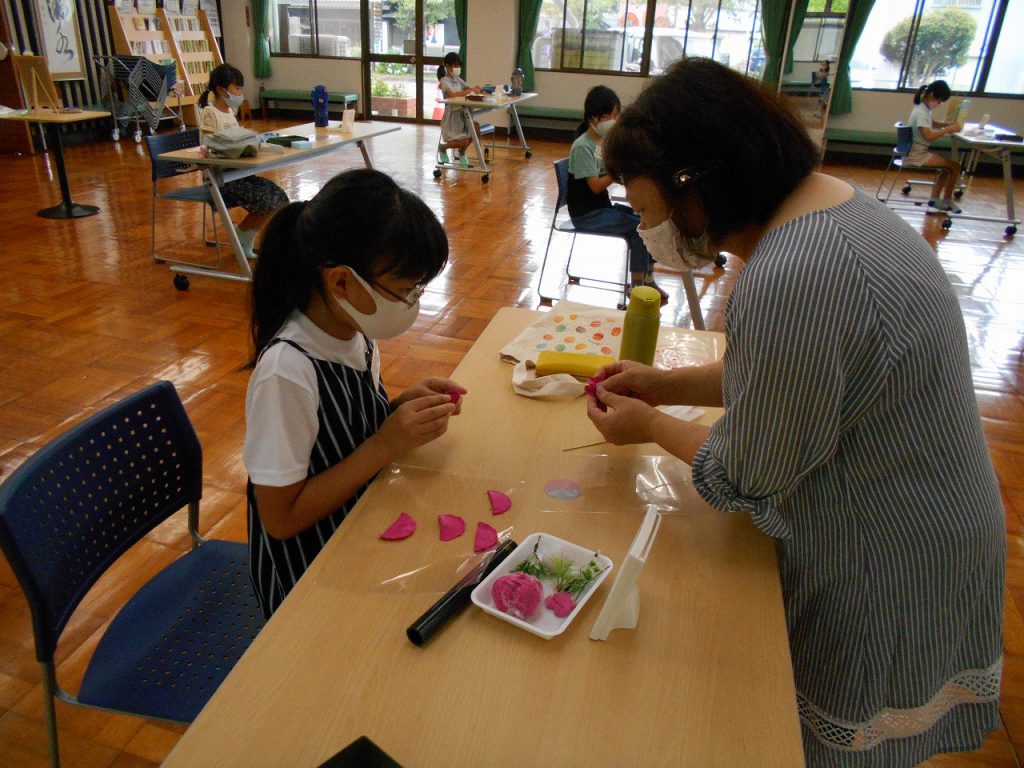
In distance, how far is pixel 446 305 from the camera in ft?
12.0

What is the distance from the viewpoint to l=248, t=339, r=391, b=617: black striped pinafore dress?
1.06 metres

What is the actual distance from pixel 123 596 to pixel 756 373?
5.47 feet

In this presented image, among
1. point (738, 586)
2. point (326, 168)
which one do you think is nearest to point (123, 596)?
point (738, 586)

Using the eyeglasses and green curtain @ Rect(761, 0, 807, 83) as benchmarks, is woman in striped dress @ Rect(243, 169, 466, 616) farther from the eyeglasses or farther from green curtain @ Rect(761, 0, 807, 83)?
green curtain @ Rect(761, 0, 807, 83)

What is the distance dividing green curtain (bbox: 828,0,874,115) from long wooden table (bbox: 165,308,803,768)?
829 cm

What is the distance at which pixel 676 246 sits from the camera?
100cm

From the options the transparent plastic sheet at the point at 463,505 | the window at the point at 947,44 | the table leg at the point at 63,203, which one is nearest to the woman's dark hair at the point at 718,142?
the transparent plastic sheet at the point at 463,505

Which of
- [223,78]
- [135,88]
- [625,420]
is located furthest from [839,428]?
[135,88]

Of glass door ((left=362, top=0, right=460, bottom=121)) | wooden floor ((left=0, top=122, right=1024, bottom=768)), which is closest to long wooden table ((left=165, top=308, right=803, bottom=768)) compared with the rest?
wooden floor ((left=0, top=122, right=1024, bottom=768))

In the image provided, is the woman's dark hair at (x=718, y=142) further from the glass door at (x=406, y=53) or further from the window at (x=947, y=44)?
the glass door at (x=406, y=53)

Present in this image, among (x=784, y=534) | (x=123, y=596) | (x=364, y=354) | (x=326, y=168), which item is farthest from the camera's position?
(x=326, y=168)

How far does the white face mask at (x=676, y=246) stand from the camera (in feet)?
3.08

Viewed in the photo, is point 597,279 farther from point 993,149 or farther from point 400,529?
point 993,149

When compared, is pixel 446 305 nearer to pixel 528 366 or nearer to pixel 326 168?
pixel 528 366
